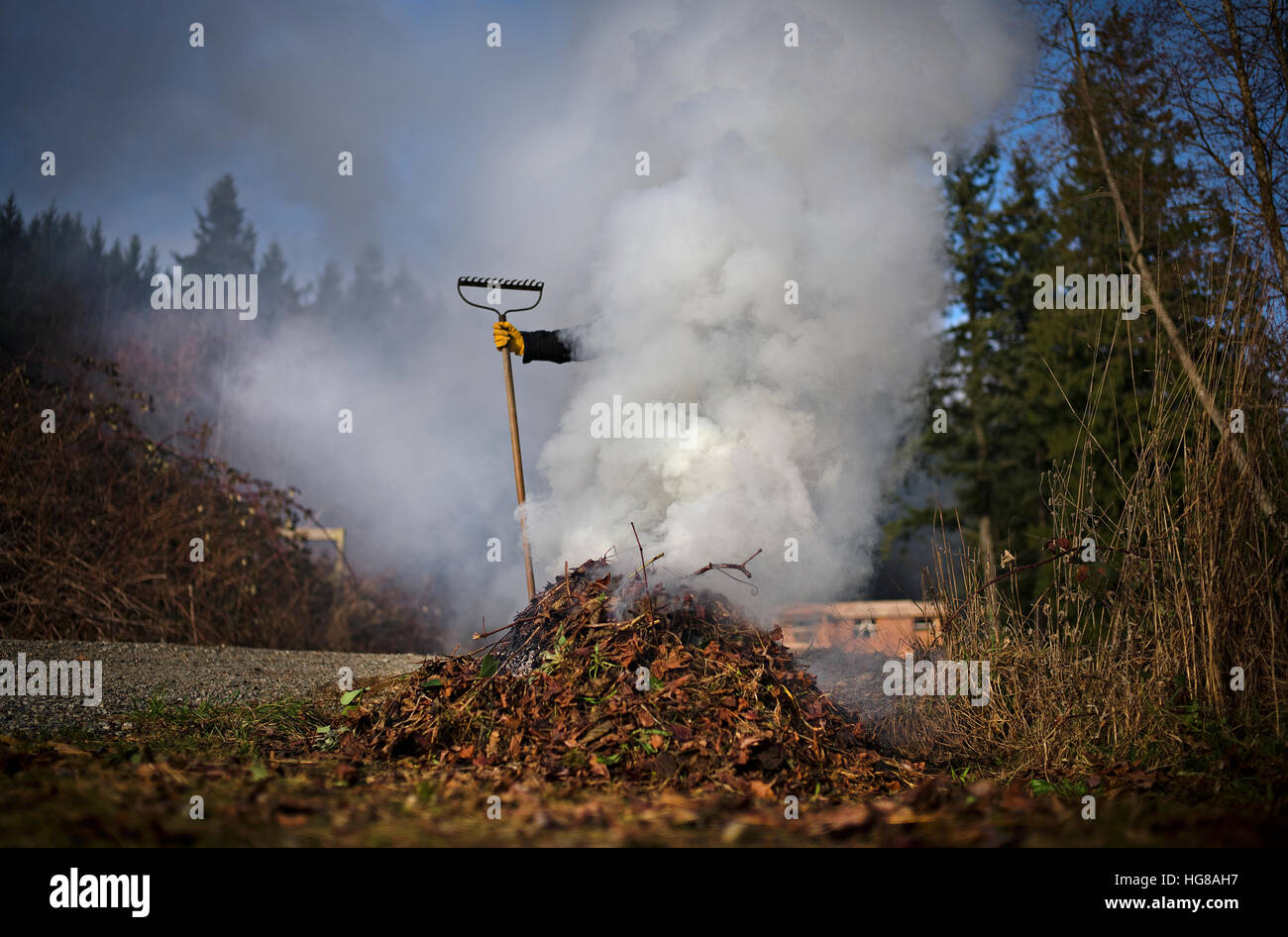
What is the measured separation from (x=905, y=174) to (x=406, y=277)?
2617 cm

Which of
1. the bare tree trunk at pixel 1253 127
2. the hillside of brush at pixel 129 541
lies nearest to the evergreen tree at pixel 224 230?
the hillside of brush at pixel 129 541

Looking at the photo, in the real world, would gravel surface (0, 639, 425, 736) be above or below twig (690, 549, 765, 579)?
below

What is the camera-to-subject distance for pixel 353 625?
10.1 m

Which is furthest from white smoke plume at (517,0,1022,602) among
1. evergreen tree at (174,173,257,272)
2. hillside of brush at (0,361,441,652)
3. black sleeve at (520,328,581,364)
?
evergreen tree at (174,173,257,272)

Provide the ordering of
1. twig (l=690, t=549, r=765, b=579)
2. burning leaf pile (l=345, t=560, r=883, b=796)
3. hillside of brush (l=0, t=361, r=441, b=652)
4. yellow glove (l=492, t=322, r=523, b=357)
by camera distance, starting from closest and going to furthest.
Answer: burning leaf pile (l=345, t=560, r=883, b=796)
twig (l=690, t=549, r=765, b=579)
yellow glove (l=492, t=322, r=523, b=357)
hillside of brush (l=0, t=361, r=441, b=652)

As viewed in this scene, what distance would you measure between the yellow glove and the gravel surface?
Answer: 100 inches

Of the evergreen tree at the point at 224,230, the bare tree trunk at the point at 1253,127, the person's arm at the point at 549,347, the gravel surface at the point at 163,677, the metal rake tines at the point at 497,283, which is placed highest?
the evergreen tree at the point at 224,230

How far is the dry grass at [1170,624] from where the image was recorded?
354cm

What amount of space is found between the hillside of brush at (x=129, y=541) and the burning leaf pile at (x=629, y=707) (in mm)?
4494

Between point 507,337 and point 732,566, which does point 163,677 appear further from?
point 732,566

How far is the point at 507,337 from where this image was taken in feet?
17.2

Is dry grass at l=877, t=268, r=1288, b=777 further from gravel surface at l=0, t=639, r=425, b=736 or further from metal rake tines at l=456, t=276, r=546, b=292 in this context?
gravel surface at l=0, t=639, r=425, b=736

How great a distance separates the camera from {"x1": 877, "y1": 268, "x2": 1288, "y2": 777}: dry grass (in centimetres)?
354

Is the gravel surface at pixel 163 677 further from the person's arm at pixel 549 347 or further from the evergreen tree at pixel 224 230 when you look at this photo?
the evergreen tree at pixel 224 230
